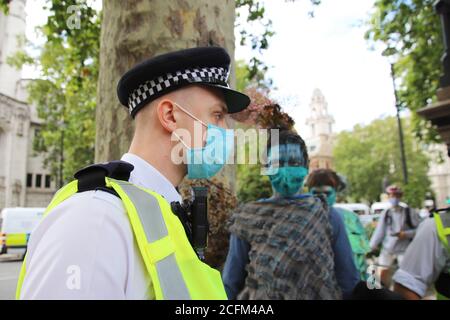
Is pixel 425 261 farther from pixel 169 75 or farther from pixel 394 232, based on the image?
pixel 394 232

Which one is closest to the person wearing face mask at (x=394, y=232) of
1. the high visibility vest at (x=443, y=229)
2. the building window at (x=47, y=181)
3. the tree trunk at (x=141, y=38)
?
the high visibility vest at (x=443, y=229)

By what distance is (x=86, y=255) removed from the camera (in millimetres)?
880

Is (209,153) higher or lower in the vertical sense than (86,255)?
higher

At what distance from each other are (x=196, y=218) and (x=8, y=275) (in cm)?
164

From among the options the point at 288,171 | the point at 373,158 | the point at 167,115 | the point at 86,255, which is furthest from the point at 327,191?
the point at 373,158

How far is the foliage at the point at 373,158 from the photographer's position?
4003cm

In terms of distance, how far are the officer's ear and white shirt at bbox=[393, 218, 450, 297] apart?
224 centimetres

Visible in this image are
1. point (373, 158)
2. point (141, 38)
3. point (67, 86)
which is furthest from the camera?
point (373, 158)

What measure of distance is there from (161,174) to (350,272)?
6.36 ft

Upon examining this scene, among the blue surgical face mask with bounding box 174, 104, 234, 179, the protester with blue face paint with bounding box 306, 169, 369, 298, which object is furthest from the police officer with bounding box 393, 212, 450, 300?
the blue surgical face mask with bounding box 174, 104, 234, 179

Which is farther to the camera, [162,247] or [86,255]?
[162,247]

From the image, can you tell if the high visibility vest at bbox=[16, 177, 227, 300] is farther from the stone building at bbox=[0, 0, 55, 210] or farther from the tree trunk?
the stone building at bbox=[0, 0, 55, 210]
